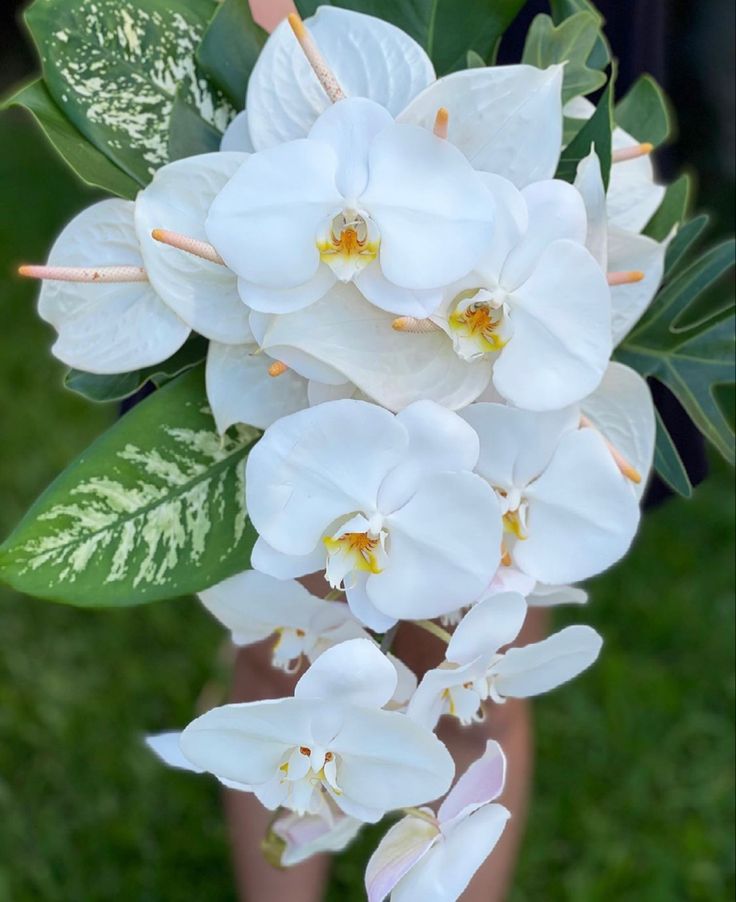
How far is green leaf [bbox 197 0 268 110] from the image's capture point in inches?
26.8

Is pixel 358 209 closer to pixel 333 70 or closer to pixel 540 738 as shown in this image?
pixel 333 70

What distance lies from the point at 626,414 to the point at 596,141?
17cm

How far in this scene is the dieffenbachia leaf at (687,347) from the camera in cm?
82

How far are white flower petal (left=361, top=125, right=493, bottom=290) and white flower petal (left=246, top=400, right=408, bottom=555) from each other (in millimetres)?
76

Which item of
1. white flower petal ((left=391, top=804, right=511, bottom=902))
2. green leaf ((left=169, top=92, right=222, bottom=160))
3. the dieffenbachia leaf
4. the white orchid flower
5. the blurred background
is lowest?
the blurred background

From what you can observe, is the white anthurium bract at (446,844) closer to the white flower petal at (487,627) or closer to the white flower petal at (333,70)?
the white flower petal at (487,627)

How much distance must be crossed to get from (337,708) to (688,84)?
2.11 metres

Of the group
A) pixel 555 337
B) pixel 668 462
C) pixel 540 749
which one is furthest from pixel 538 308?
pixel 540 749

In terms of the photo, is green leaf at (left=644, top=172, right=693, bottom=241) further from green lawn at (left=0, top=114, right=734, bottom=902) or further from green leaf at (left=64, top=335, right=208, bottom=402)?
green lawn at (left=0, top=114, right=734, bottom=902)

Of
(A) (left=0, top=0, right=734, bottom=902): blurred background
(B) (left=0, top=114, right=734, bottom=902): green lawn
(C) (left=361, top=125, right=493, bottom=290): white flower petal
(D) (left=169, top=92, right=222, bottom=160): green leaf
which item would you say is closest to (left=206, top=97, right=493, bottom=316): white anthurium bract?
(C) (left=361, top=125, right=493, bottom=290): white flower petal

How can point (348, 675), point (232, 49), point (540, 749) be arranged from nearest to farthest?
point (348, 675) < point (232, 49) < point (540, 749)

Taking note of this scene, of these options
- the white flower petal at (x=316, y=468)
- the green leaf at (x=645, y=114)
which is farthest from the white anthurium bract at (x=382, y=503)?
the green leaf at (x=645, y=114)

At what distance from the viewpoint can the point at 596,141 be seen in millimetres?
663

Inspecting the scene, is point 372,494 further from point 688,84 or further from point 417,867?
point 688,84
